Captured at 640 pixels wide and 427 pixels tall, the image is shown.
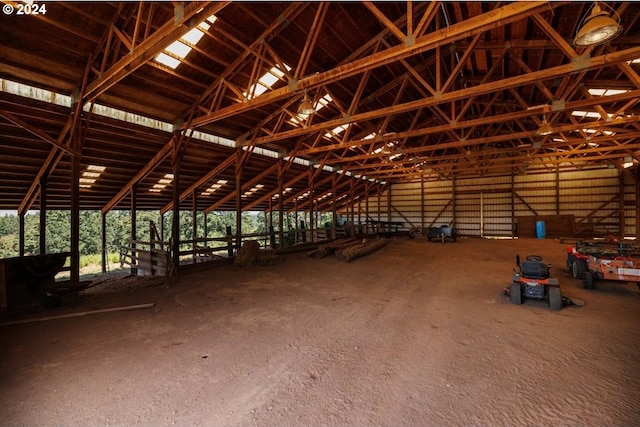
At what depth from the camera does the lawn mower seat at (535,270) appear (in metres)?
6.18

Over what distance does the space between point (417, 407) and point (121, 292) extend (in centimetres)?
773

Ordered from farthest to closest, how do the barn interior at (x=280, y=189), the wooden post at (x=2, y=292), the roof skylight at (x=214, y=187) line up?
the roof skylight at (x=214, y=187) < the wooden post at (x=2, y=292) < the barn interior at (x=280, y=189)

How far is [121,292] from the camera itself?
731 centimetres

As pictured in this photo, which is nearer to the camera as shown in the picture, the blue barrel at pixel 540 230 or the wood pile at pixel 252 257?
the wood pile at pixel 252 257

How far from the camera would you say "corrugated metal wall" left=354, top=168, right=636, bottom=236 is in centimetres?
2000

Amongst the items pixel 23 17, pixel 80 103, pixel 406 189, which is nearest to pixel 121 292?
pixel 80 103

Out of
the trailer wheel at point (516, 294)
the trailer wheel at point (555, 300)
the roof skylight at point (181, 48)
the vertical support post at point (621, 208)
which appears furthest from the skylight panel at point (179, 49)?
the vertical support post at point (621, 208)

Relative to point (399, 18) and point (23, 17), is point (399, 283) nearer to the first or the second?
point (399, 18)

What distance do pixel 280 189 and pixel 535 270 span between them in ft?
37.6

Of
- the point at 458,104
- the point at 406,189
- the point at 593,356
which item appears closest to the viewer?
the point at 593,356

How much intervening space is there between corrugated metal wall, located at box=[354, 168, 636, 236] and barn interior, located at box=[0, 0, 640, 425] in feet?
21.1

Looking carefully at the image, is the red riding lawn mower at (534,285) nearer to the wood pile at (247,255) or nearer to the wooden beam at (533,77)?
the wooden beam at (533,77)

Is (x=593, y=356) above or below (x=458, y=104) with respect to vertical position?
below

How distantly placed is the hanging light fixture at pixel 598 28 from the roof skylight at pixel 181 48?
7423 millimetres
